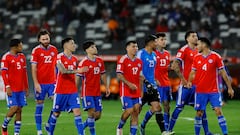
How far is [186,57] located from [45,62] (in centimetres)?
333

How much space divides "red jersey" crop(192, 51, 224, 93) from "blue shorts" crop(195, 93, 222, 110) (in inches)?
3.5

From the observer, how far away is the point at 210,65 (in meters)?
17.2

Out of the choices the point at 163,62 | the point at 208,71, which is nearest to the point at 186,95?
the point at 163,62

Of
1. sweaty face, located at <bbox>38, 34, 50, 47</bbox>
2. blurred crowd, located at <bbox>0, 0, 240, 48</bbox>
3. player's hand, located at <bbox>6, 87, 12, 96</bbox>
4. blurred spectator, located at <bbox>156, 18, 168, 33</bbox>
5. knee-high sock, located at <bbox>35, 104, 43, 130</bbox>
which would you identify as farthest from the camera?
blurred spectator, located at <bbox>156, 18, 168, 33</bbox>

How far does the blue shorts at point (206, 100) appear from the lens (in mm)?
17188

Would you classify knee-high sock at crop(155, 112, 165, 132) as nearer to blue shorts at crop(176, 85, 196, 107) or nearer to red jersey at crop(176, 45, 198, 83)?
blue shorts at crop(176, 85, 196, 107)

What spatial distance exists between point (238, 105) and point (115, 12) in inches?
480

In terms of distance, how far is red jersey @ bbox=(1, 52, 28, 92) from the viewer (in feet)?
58.4

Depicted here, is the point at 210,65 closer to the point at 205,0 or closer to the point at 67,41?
the point at 67,41

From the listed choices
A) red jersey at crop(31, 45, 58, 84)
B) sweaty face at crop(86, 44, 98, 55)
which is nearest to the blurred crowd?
red jersey at crop(31, 45, 58, 84)

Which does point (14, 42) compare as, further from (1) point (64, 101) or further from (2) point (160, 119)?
(2) point (160, 119)

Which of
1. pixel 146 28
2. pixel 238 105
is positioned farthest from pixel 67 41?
pixel 146 28

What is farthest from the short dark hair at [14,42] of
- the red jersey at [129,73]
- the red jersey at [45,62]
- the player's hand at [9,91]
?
the red jersey at [129,73]

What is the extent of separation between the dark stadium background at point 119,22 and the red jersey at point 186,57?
45.5 ft
